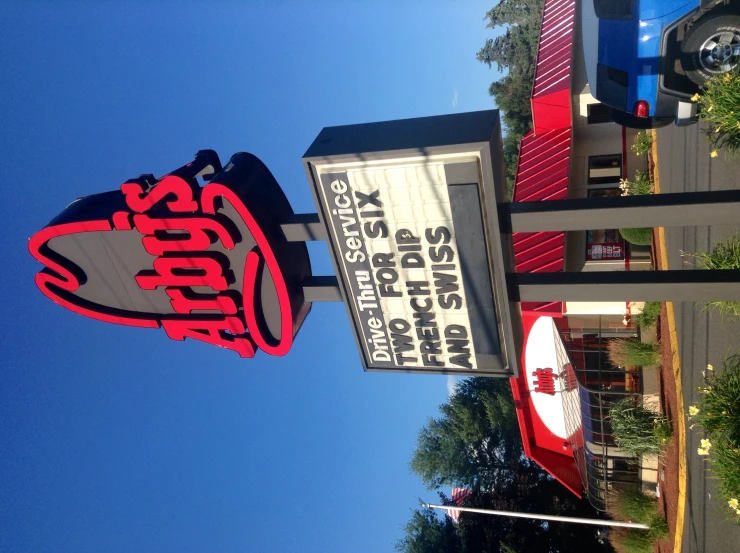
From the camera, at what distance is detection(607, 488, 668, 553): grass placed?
500 inches

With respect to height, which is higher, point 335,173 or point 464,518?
point 335,173

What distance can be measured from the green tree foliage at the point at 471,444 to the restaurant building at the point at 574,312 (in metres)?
9.56

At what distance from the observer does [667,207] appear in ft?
20.3

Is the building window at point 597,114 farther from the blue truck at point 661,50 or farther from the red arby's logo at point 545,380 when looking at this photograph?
the red arby's logo at point 545,380

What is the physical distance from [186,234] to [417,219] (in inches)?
145

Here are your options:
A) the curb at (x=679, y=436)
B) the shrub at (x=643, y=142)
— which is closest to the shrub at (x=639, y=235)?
the curb at (x=679, y=436)

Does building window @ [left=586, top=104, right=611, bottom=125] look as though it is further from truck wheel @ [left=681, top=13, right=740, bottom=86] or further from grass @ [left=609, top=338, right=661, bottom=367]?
truck wheel @ [left=681, top=13, right=740, bottom=86]

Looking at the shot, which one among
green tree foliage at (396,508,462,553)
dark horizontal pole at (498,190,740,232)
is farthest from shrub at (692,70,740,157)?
green tree foliage at (396,508,462,553)

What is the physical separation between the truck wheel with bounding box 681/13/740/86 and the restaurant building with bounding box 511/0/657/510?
606 centimetres

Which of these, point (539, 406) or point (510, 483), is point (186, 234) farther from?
point (510, 483)

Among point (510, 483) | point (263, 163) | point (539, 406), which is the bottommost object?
point (510, 483)

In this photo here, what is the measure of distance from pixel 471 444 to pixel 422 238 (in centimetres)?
2439

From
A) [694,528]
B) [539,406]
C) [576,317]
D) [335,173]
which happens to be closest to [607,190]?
[576,317]

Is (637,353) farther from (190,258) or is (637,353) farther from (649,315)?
(190,258)
